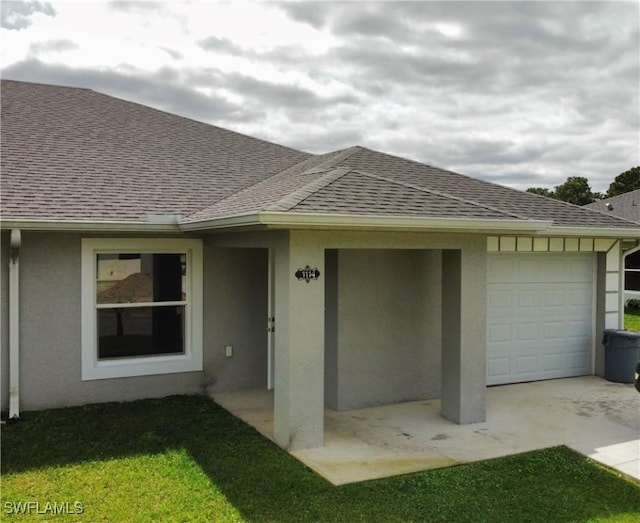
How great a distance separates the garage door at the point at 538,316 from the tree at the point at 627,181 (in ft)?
154

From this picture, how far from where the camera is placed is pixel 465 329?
7641 millimetres

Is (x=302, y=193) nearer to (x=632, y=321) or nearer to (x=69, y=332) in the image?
(x=69, y=332)

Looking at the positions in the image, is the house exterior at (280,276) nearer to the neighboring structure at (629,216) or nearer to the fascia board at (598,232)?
the fascia board at (598,232)

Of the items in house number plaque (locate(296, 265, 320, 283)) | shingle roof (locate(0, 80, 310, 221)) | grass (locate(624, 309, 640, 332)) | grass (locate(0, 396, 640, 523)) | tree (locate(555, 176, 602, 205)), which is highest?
tree (locate(555, 176, 602, 205))

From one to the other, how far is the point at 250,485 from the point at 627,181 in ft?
185

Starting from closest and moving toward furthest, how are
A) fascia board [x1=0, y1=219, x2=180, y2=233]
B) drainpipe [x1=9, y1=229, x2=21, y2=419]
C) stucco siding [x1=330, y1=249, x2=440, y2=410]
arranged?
fascia board [x1=0, y1=219, x2=180, y2=233] < drainpipe [x1=9, y1=229, x2=21, y2=419] < stucco siding [x1=330, y1=249, x2=440, y2=410]

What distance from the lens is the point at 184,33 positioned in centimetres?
972

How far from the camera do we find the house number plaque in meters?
6.49

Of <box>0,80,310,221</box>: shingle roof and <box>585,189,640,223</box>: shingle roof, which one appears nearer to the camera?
<box>0,80,310,221</box>: shingle roof

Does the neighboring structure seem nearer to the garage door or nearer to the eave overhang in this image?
the garage door

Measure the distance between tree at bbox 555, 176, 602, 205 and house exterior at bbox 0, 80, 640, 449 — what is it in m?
50.1

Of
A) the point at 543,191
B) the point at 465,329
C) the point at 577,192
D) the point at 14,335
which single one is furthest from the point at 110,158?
the point at 543,191

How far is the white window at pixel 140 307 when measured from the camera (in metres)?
8.54

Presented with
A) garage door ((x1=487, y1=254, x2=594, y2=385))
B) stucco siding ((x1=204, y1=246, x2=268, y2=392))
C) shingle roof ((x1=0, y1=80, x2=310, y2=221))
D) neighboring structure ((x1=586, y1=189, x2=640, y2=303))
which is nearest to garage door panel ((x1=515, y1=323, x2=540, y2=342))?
garage door ((x1=487, y1=254, x2=594, y2=385))
